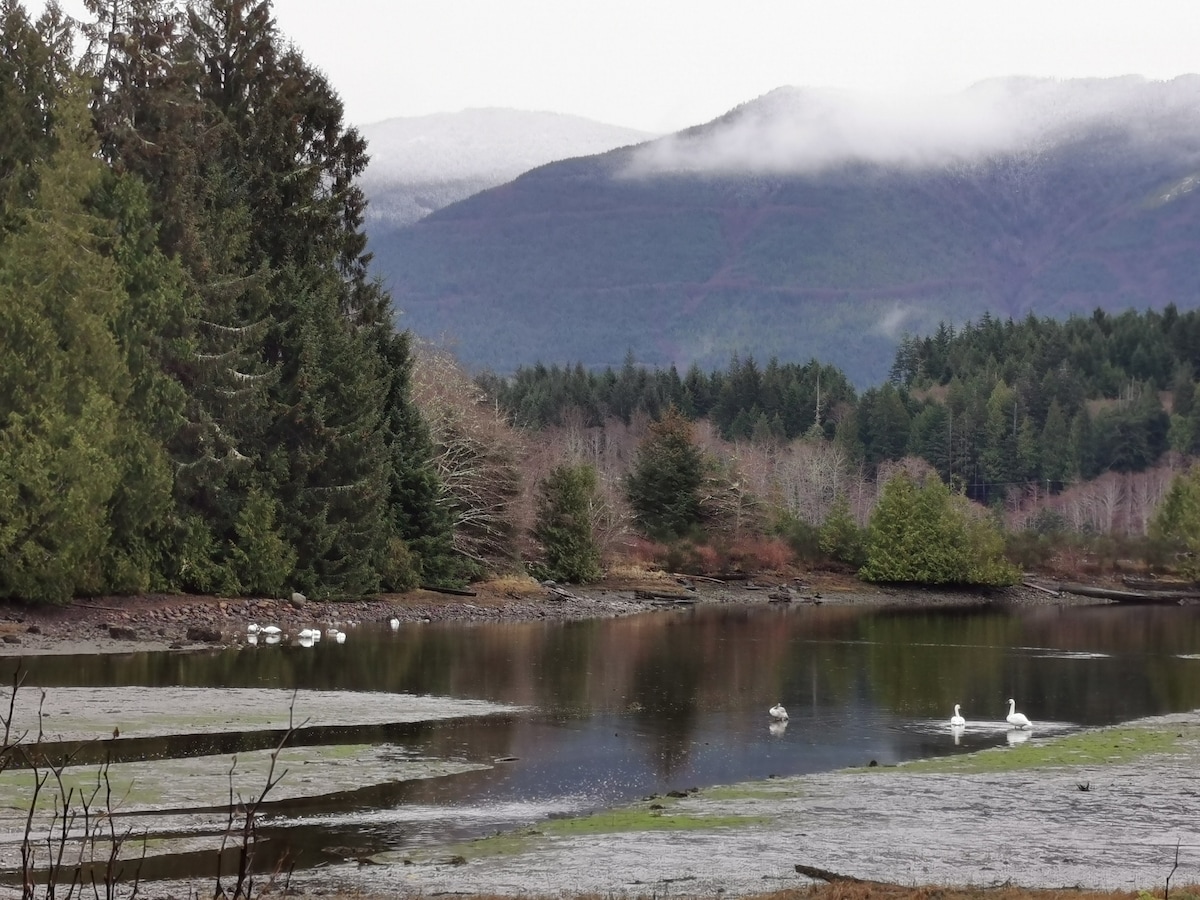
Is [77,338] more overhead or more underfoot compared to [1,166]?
more underfoot

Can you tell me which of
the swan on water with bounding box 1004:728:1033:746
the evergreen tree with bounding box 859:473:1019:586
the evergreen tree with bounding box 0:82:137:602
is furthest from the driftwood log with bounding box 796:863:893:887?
the evergreen tree with bounding box 859:473:1019:586

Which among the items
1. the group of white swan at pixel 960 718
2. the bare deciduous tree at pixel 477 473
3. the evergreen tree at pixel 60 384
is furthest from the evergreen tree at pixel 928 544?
the group of white swan at pixel 960 718

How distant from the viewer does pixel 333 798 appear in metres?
24.5

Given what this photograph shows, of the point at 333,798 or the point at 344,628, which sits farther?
the point at 344,628

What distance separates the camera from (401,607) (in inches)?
2618

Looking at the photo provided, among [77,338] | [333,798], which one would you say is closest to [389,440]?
[77,338]

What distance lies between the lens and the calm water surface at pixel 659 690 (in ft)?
84.4

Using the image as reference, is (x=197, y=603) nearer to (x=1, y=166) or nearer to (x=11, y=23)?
(x=1, y=166)

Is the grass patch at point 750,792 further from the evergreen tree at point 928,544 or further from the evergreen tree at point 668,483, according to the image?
the evergreen tree at point 928,544

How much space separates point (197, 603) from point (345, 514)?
10045 mm

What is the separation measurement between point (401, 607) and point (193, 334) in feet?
49.1

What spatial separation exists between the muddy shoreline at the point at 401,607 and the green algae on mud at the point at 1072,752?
27.3 m

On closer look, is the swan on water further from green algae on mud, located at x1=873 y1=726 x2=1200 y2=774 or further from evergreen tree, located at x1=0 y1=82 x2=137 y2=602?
evergreen tree, located at x1=0 y1=82 x2=137 y2=602

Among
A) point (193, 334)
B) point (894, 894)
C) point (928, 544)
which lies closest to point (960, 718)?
point (894, 894)
